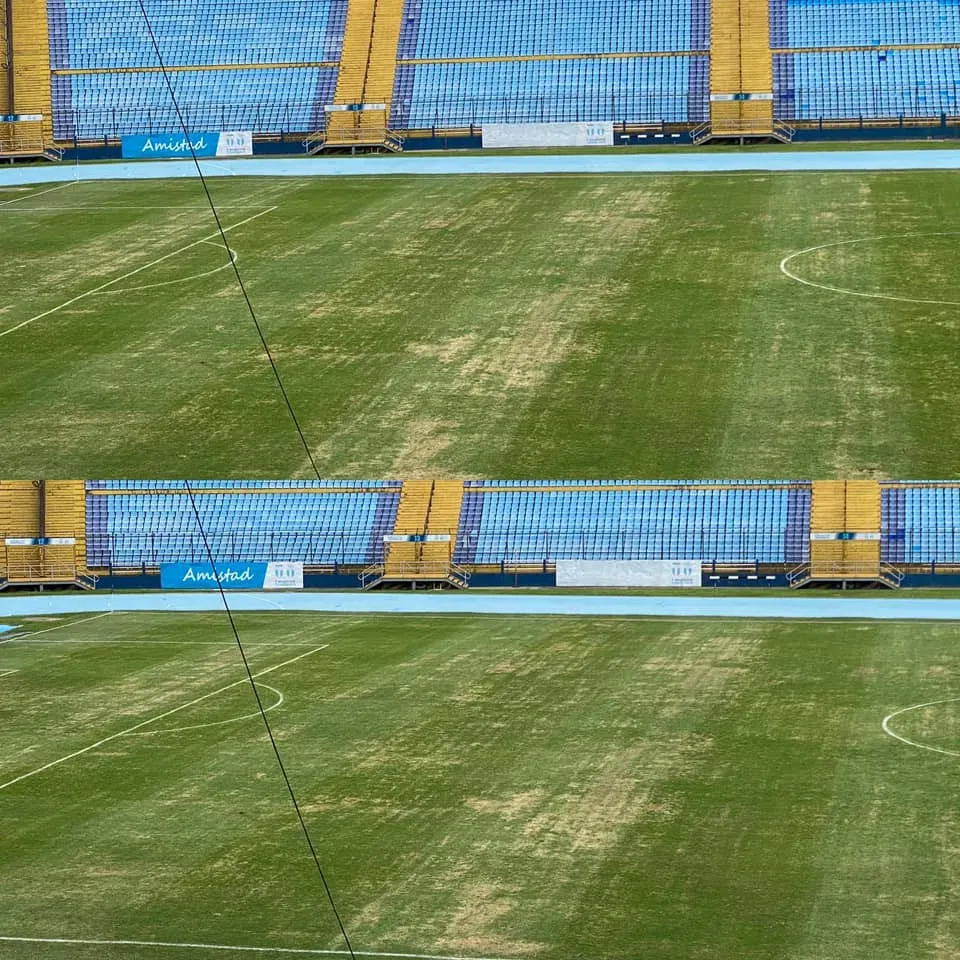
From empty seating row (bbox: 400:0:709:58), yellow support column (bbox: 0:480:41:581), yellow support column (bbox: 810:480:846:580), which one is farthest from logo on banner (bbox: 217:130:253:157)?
yellow support column (bbox: 810:480:846:580)

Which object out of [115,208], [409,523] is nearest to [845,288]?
[409,523]

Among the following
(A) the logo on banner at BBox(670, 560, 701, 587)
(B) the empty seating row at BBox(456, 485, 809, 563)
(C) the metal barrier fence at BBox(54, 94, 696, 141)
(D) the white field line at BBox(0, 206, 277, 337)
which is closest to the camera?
(A) the logo on banner at BBox(670, 560, 701, 587)

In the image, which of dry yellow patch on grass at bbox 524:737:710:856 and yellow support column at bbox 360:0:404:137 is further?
yellow support column at bbox 360:0:404:137

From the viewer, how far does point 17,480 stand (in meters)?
41.0

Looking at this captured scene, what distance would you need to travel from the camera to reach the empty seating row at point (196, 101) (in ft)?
205

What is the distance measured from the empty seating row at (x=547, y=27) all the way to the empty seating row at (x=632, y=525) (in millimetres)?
25763

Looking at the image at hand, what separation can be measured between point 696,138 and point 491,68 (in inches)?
291

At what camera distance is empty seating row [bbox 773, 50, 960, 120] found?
59875 mm

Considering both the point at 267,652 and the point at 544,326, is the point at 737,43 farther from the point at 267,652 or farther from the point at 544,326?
the point at 267,652

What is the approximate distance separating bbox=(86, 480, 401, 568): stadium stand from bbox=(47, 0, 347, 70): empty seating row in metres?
24.7

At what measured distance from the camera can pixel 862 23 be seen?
63375 mm

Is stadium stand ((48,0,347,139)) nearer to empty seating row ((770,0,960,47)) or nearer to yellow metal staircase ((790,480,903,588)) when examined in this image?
empty seating row ((770,0,960,47))

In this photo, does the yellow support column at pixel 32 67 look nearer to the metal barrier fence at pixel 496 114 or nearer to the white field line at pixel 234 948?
the metal barrier fence at pixel 496 114

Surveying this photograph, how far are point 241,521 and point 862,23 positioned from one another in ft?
100
